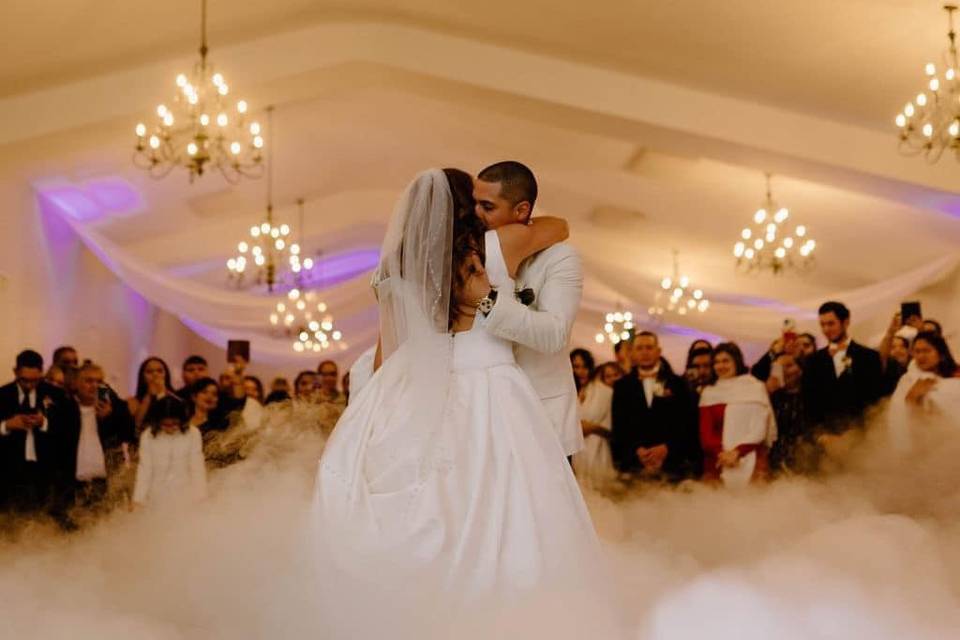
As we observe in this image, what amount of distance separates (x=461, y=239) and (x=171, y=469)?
271cm

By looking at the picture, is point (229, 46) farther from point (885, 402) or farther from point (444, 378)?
point (444, 378)

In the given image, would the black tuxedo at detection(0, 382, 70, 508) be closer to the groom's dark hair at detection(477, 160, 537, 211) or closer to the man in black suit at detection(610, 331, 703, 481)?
the man in black suit at detection(610, 331, 703, 481)

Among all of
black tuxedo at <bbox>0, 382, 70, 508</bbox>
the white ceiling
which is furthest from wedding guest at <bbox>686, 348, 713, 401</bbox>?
black tuxedo at <bbox>0, 382, 70, 508</bbox>

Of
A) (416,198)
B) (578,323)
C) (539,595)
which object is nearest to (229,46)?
(416,198)

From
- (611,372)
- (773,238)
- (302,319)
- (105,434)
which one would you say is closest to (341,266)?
(302,319)

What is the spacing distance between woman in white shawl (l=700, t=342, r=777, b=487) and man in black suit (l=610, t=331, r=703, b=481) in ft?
0.29

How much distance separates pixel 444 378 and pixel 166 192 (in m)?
8.29

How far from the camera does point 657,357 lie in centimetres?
665

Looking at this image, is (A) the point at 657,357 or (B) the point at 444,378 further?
(A) the point at 657,357

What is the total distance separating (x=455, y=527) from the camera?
2.86m

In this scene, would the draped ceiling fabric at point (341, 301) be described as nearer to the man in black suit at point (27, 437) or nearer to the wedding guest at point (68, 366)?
the wedding guest at point (68, 366)

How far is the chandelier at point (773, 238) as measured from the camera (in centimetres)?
952

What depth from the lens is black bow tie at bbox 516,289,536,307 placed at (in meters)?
3.22

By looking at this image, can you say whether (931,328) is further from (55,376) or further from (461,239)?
(55,376)
